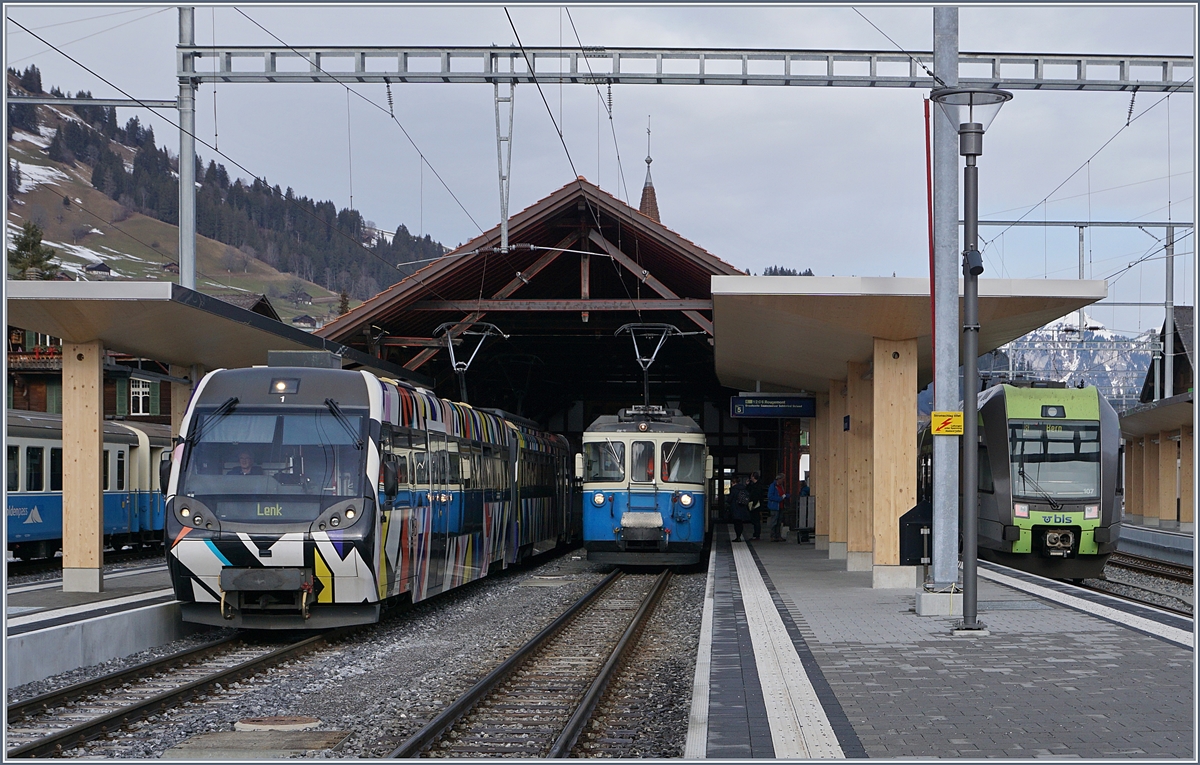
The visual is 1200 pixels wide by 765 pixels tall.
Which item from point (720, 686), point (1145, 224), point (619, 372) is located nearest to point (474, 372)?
point (619, 372)

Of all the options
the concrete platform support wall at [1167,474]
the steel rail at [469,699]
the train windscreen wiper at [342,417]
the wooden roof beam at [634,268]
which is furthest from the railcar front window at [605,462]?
the concrete platform support wall at [1167,474]

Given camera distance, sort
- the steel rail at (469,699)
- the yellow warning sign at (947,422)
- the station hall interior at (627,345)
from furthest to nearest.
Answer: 1. the station hall interior at (627,345)
2. the yellow warning sign at (947,422)
3. the steel rail at (469,699)

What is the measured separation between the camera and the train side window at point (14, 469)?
72.6 ft

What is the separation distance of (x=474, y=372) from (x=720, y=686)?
32057 millimetres

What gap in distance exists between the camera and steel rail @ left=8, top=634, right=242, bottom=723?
346 inches

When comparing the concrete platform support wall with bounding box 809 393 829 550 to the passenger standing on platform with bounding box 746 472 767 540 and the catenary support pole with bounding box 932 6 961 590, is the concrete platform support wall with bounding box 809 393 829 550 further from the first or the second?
the catenary support pole with bounding box 932 6 961 590

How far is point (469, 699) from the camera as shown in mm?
9094

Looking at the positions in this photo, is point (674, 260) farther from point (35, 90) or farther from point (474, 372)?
point (35, 90)

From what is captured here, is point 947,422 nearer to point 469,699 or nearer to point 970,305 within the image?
point 970,305

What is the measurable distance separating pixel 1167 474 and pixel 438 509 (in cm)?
2848

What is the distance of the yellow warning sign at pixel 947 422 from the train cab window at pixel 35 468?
1728cm

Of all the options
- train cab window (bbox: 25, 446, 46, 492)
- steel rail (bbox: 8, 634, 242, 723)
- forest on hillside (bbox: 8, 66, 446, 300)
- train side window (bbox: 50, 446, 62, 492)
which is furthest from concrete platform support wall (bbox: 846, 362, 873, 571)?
forest on hillside (bbox: 8, 66, 446, 300)

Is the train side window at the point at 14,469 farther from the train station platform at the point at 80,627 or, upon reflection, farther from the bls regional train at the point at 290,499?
the bls regional train at the point at 290,499

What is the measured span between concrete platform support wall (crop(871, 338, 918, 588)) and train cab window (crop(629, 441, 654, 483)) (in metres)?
7.11
